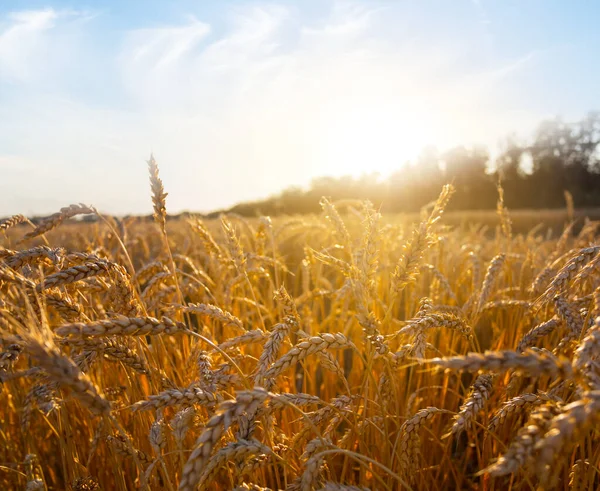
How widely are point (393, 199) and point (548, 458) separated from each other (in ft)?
101

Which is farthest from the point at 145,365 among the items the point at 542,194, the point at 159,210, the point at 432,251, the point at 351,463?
Result: the point at 542,194

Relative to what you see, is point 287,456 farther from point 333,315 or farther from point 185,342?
point 333,315

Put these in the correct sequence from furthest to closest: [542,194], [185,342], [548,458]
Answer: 1. [542,194]
2. [185,342]
3. [548,458]

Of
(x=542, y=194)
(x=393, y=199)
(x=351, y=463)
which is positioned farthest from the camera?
(x=542, y=194)

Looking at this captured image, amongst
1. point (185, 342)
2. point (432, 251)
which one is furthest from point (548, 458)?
point (432, 251)

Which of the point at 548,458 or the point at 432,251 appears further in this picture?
the point at 432,251

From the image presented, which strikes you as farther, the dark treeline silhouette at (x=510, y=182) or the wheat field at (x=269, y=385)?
the dark treeline silhouette at (x=510, y=182)

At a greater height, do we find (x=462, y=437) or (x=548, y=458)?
(x=548, y=458)

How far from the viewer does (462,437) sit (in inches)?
99.0

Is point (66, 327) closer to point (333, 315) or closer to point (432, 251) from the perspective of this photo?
point (333, 315)

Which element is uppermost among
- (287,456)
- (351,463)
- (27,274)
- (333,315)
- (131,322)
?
(27,274)

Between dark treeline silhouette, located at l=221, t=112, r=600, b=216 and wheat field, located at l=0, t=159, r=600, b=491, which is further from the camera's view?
dark treeline silhouette, located at l=221, t=112, r=600, b=216

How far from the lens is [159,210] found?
149cm

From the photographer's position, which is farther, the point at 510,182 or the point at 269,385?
the point at 510,182
